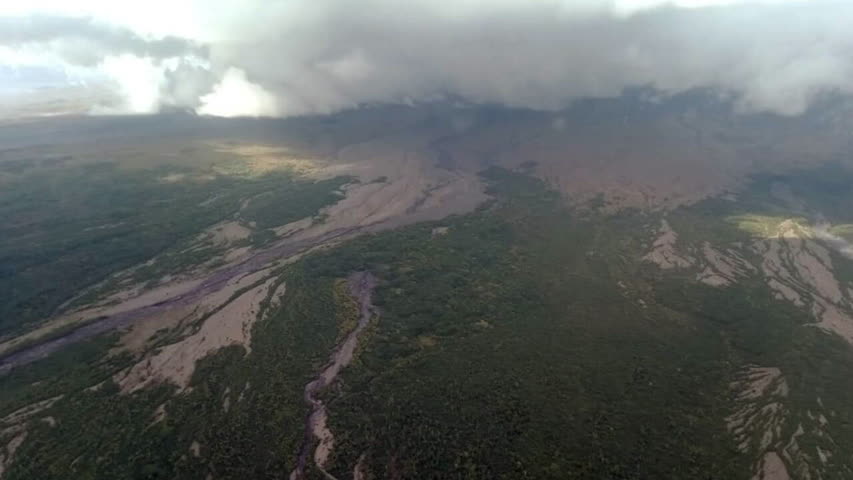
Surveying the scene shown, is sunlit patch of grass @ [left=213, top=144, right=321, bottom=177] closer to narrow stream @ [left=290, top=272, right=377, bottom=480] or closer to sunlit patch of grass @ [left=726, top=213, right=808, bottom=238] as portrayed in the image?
narrow stream @ [left=290, top=272, right=377, bottom=480]

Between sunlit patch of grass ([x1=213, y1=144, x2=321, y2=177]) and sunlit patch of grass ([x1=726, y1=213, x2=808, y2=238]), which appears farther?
sunlit patch of grass ([x1=213, y1=144, x2=321, y2=177])

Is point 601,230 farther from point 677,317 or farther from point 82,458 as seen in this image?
point 82,458

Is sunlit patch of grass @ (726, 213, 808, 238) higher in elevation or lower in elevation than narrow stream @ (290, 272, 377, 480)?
higher

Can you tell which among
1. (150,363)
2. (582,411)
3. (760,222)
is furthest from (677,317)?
(150,363)

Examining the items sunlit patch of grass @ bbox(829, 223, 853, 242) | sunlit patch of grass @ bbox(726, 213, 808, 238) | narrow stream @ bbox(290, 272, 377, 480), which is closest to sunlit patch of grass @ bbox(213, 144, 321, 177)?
narrow stream @ bbox(290, 272, 377, 480)

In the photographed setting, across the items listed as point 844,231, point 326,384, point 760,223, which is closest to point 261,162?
point 326,384

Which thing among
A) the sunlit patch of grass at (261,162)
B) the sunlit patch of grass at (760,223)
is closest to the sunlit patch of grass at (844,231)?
the sunlit patch of grass at (760,223)

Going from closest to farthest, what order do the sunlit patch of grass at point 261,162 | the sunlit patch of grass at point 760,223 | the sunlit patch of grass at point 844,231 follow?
the sunlit patch of grass at point 760,223, the sunlit patch of grass at point 844,231, the sunlit patch of grass at point 261,162

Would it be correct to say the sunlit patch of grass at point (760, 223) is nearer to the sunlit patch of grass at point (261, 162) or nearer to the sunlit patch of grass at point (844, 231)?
the sunlit patch of grass at point (844, 231)
